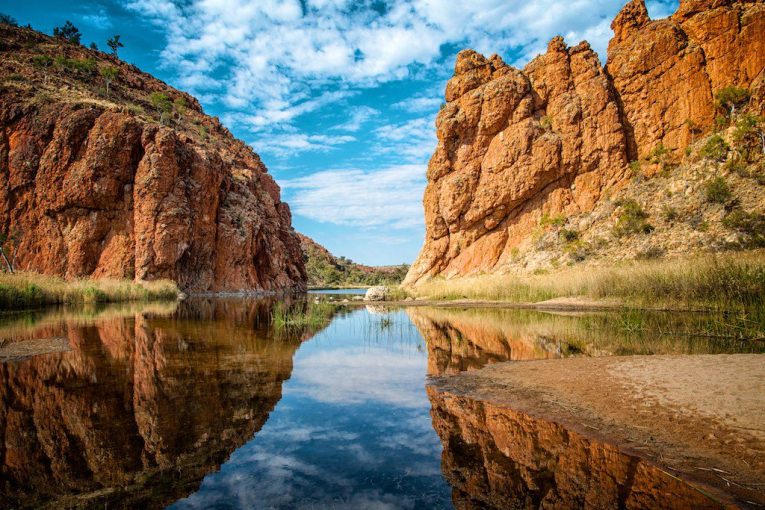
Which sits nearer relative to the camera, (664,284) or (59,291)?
(664,284)

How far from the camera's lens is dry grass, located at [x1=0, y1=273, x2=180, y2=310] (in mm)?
21312

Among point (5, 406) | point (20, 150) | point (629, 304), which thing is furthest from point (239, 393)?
point (20, 150)

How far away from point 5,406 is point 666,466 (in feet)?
23.4

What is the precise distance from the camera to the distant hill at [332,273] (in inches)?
4476

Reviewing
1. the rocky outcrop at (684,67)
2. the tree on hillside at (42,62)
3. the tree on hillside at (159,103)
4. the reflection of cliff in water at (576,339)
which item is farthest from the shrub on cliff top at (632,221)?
the tree on hillside at (42,62)

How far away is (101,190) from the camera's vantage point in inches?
1901

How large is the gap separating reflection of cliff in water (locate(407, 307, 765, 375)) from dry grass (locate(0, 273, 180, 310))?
20.2m

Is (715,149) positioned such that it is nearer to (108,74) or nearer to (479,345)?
(479,345)

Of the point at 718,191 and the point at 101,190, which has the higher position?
the point at 101,190

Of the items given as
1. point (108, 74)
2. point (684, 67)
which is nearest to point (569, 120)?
point (684, 67)

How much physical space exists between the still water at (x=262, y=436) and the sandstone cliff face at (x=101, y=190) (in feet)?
147

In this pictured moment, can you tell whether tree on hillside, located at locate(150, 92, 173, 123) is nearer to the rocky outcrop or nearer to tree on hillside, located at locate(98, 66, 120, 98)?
tree on hillside, located at locate(98, 66, 120, 98)

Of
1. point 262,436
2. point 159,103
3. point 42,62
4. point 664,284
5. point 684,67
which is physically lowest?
point 262,436

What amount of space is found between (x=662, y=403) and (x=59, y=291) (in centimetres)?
2971
